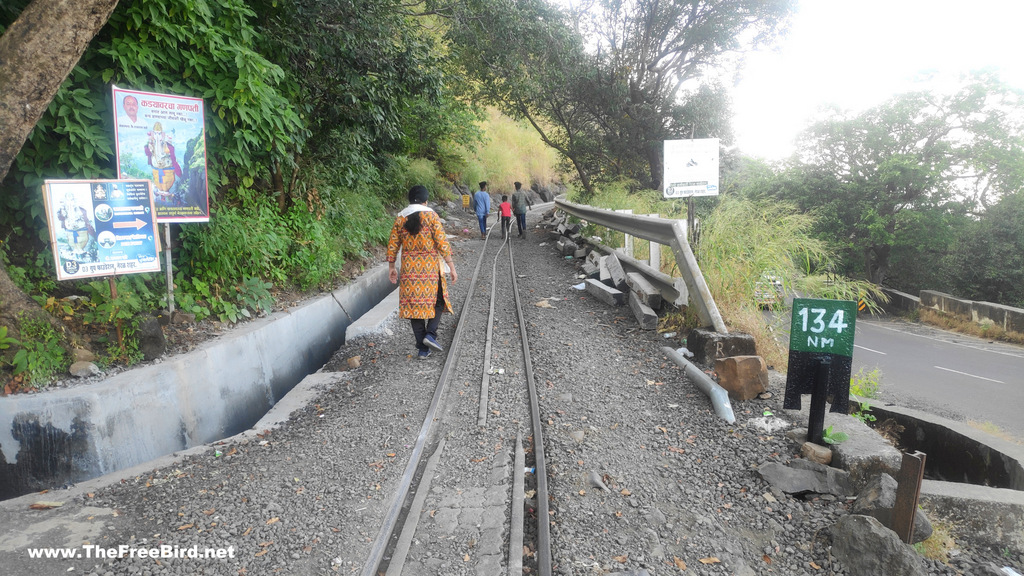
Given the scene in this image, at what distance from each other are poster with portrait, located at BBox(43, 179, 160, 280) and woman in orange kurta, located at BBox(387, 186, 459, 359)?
232 centimetres

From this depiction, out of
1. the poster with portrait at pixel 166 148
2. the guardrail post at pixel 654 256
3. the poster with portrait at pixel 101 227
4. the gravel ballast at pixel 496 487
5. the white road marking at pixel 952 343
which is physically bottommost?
the white road marking at pixel 952 343

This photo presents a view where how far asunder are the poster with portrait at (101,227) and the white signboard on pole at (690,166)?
267 inches

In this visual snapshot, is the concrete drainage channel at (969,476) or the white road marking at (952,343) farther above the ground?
the concrete drainage channel at (969,476)

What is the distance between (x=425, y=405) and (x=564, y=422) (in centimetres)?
135

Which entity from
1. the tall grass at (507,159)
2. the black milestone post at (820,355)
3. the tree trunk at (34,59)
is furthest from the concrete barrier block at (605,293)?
the tall grass at (507,159)

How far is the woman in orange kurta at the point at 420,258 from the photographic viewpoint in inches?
242

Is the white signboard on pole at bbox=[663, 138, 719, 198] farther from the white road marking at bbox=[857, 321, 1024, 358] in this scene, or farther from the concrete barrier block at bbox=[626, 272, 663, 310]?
the white road marking at bbox=[857, 321, 1024, 358]

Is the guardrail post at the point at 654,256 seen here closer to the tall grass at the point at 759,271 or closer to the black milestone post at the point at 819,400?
the tall grass at the point at 759,271

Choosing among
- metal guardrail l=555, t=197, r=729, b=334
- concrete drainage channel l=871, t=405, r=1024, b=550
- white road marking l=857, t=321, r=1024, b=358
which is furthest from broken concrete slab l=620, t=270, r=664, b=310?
A: white road marking l=857, t=321, r=1024, b=358

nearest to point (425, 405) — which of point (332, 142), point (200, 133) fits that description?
point (200, 133)

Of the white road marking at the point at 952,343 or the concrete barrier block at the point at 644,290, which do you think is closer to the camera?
the concrete barrier block at the point at 644,290

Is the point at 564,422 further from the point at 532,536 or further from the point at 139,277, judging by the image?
the point at 139,277

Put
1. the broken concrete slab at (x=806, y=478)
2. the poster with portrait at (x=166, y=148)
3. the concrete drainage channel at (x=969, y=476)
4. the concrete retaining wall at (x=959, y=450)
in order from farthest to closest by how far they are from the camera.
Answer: the poster with portrait at (x=166, y=148), the concrete retaining wall at (x=959, y=450), the broken concrete slab at (x=806, y=478), the concrete drainage channel at (x=969, y=476)

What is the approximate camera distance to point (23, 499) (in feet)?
12.0
